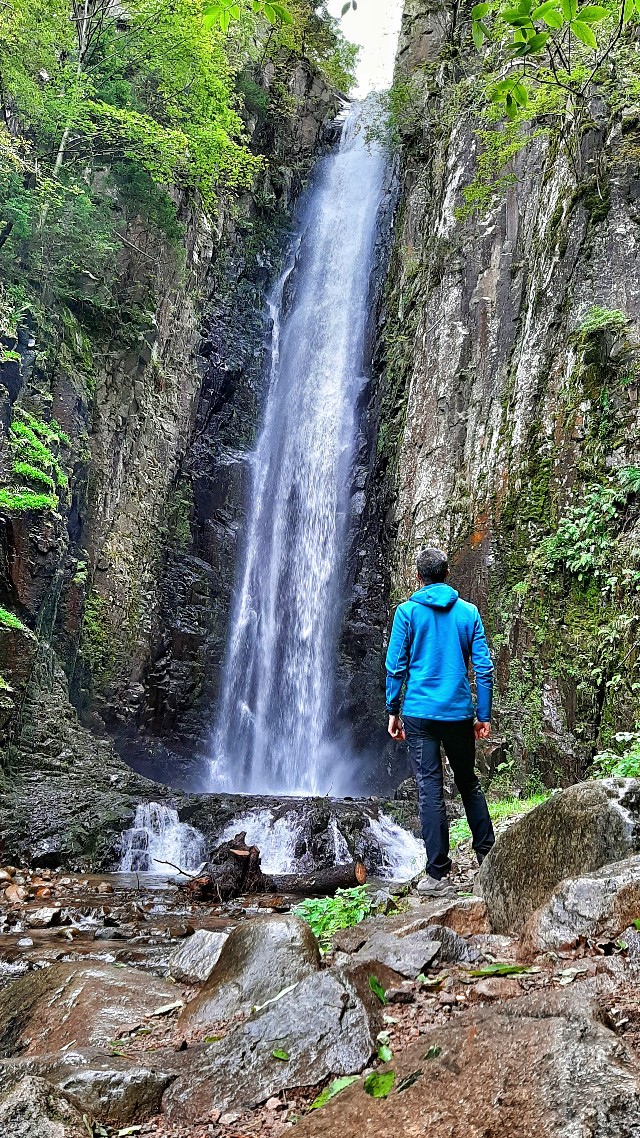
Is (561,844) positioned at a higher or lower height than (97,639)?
higher

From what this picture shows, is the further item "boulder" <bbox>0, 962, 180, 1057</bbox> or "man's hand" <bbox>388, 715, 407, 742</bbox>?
"man's hand" <bbox>388, 715, 407, 742</bbox>

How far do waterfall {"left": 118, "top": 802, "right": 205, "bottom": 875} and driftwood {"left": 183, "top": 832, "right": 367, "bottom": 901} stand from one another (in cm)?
165

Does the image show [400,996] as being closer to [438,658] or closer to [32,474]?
[438,658]

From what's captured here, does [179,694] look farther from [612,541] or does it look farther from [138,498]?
[612,541]

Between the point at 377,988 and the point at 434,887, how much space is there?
1.92 metres

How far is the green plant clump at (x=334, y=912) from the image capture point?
406 centimetres

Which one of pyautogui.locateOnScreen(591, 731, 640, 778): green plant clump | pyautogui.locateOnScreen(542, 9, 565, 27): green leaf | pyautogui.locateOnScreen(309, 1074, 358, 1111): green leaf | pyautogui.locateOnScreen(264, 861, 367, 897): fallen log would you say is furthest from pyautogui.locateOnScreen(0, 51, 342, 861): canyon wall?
pyautogui.locateOnScreen(542, 9, 565, 27): green leaf

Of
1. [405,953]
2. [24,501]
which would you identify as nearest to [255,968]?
[405,953]

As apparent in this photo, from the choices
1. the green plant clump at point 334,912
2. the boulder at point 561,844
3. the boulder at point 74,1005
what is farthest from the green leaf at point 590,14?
the green plant clump at point 334,912

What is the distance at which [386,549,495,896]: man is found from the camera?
415cm

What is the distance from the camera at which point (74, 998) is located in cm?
320

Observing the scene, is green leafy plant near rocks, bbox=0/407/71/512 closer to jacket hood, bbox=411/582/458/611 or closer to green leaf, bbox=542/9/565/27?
jacket hood, bbox=411/582/458/611

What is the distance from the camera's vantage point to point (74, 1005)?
3.11 metres

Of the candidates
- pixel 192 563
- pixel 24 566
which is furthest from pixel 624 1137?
pixel 192 563
